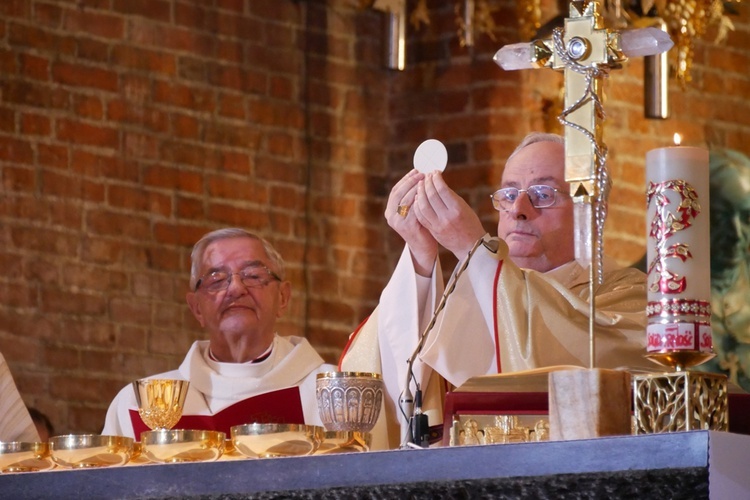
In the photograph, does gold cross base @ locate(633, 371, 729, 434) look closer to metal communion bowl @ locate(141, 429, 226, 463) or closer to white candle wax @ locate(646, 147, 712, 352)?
white candle wax @ locate(646, 147, 712, 352)

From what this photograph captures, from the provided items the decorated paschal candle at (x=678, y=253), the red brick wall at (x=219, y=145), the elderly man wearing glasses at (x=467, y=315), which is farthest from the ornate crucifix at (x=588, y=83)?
the red brick wall at (x=219, y=145)

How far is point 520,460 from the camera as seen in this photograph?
2.16 metres

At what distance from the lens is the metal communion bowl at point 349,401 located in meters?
3.01

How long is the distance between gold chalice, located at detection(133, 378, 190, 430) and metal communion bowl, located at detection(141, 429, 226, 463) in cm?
63

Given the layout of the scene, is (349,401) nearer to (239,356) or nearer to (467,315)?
(467,315)

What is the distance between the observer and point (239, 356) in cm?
559

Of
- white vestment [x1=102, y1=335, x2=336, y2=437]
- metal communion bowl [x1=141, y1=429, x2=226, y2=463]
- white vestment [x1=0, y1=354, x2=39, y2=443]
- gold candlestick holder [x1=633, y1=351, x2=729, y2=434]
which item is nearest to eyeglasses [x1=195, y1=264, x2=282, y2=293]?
white vestment [x1=102, y1=335, x2=336, y2=437]

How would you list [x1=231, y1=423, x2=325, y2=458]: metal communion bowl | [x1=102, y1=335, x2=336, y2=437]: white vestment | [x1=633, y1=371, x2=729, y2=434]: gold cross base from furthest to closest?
[x1=102, y1=335, x2=336, y2=437]: white vestment, [x1=231, y1=423, x2=325, y2=458]: metal communion bowl, [x1=633, y1=371, x2=729, y2=434]: gold cross base

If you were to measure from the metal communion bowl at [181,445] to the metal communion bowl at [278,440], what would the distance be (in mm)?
73

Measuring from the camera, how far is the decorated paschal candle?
7.79ft

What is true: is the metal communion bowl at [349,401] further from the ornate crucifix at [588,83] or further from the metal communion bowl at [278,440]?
the ornate crucifix at [588,83]

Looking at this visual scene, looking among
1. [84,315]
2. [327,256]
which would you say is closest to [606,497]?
[84,315]

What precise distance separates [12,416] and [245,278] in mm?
1012

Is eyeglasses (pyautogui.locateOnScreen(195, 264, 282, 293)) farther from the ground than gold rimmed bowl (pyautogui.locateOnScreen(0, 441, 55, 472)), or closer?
farther from the ground
